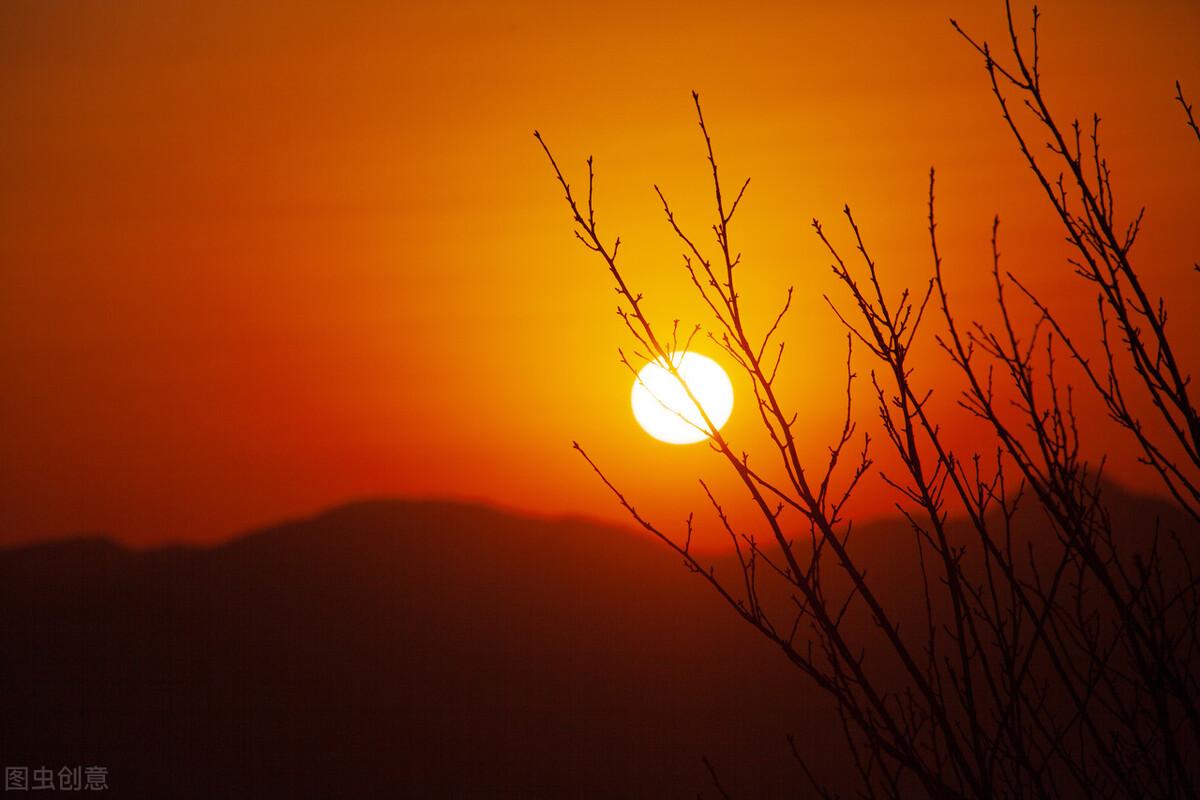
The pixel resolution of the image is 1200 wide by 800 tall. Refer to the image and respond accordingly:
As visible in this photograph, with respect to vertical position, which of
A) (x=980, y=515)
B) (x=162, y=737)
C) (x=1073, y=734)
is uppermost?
(x=980, y=515)

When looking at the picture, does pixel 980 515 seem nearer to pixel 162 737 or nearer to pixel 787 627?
pixel 787 627

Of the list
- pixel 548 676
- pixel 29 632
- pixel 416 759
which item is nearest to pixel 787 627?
pixel 548 676

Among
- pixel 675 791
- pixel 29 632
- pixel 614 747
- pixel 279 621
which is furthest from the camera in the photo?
pixel 279 621

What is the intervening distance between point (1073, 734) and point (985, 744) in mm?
22043

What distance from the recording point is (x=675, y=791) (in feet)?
56.7

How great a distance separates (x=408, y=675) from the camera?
20.8 meters

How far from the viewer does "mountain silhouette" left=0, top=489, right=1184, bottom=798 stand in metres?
18.2

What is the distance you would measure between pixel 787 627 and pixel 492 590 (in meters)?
7.48

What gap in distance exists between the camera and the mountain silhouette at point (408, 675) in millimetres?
18219

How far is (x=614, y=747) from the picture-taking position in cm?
1875

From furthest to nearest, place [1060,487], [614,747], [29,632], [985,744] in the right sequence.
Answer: [29,632]
[614,747]
[1060,487]
[985,744]

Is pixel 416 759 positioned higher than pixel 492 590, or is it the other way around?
pixel 492 590

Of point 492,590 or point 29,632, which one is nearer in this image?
point 29,632

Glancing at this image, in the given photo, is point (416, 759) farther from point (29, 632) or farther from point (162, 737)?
point (29, 632)
